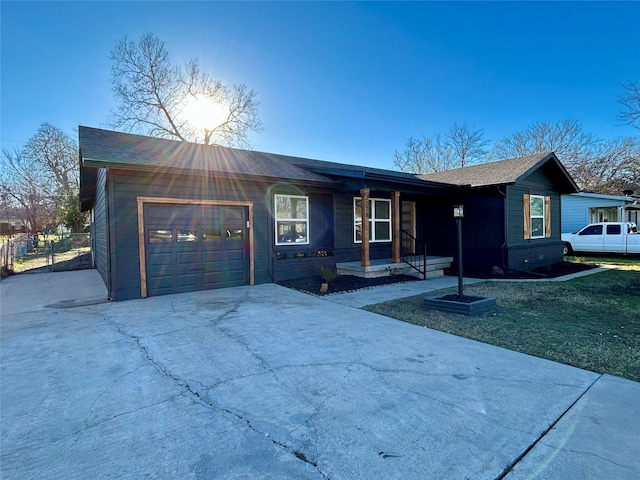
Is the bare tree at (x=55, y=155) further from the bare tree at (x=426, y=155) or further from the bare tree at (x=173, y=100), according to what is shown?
the bare tree at (x=426, y=155)

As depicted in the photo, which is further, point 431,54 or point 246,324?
point 431,54

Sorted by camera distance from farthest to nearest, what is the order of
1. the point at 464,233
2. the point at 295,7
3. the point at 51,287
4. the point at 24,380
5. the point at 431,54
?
the point at 431,54
the point at 464,233
the point at 295,7
the point at 51,287
the point at 24,380

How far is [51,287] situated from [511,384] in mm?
10569

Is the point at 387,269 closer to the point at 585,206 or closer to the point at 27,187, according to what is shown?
the point at 585,206

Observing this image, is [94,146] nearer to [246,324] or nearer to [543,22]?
[246,324]

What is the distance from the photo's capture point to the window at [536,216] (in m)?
10.8

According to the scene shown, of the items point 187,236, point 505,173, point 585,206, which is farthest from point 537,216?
point 187,236

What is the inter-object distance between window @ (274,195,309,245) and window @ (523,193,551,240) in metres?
7.20

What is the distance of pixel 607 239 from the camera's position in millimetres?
13812

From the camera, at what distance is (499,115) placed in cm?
2225

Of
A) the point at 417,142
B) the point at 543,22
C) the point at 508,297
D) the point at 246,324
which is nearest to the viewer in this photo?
the point at 246,324

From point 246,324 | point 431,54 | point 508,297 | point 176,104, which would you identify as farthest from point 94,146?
point 176,104

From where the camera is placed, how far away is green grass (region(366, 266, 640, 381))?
11.9ft

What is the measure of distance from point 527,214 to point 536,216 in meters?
1.01
